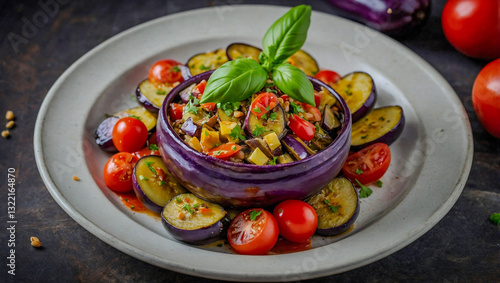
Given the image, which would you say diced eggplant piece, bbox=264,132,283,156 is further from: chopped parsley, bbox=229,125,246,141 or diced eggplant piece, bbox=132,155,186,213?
diced eggplant piece, bbox=132,155,186,213

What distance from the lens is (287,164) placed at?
11.0 feet

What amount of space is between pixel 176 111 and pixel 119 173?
23.6 inches

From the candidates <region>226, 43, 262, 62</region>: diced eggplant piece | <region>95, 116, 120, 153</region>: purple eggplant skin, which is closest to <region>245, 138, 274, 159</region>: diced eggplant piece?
<region>95, 116, 120, 153</region>: purple eggplant skin

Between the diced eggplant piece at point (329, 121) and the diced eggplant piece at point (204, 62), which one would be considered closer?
the diced eggplant piece at point (329, 121)

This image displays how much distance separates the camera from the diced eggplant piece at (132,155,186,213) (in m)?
3.60

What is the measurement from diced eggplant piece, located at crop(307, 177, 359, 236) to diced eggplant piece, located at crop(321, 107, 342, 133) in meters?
0.37

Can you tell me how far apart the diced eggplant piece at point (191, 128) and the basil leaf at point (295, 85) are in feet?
2.02

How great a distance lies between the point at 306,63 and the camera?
15.6 ft

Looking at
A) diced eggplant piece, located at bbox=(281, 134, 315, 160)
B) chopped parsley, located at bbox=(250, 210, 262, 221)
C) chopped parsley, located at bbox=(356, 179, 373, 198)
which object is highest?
diced eggplant piece, located at bbox=(281, 134, 315, 160)

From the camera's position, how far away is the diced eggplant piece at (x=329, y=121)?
3738 millimetres

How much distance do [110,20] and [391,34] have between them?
114 inches

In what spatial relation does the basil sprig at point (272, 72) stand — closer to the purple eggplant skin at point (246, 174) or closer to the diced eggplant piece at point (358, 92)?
the purple eggplant skin at point (246, 174)

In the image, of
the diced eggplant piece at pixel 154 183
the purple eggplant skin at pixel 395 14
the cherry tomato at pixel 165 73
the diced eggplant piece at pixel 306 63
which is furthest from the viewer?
the purple eggplant skin at pixel 395 14

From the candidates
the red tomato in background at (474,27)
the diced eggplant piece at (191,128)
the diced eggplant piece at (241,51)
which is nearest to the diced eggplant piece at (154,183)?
the diced eggplant piece at (191,128)
